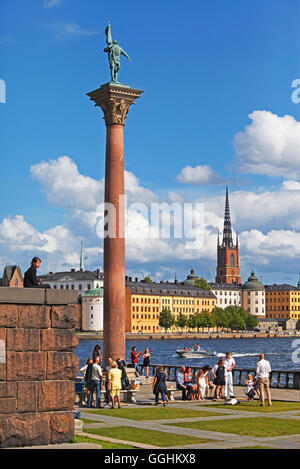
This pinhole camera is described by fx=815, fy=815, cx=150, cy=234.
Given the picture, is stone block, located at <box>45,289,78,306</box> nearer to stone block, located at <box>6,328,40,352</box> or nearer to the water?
stone block, located at <box>6,328,40,352</box>

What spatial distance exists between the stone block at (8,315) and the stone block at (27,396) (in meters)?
1.15

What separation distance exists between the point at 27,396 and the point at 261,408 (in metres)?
13.1

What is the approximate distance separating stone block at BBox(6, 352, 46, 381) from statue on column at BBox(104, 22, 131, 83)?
2153cm

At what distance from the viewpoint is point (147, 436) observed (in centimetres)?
1895

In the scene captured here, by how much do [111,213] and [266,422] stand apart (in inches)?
548

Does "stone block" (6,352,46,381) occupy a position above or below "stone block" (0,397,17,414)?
above

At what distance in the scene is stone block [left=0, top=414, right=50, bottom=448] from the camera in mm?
15156

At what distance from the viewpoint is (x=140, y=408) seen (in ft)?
89.0

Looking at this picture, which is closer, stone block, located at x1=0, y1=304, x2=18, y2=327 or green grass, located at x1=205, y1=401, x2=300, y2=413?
stone block, located at x1=0, y1=304, x2=18, y2=327

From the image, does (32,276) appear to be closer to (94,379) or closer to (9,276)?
(94,379)

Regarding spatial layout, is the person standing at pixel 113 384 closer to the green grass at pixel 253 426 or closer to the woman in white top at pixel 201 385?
the woman in white top at pixel 201 385

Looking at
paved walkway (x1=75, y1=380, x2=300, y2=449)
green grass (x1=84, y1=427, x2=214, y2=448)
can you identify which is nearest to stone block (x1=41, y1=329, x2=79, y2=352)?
paved walkway (x1=75, y1=380, x2=300, y2=449)

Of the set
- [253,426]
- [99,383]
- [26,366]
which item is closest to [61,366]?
[26,366]
